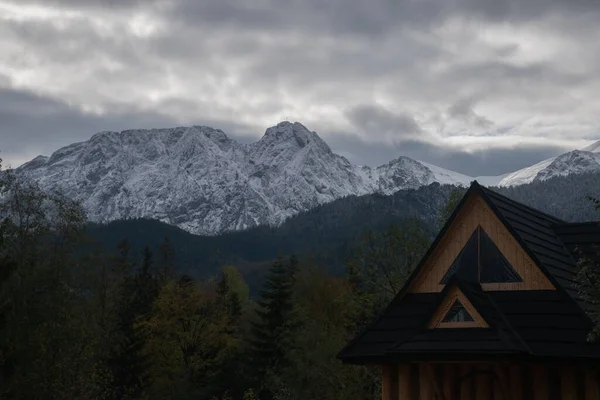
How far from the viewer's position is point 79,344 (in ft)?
123

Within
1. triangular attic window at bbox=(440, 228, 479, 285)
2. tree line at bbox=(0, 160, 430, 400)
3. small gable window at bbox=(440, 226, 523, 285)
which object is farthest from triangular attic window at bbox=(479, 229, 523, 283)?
tree line at bbox=(0, 160, 430, 400)

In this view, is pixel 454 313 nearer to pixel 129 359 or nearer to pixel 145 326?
pixel 145 326

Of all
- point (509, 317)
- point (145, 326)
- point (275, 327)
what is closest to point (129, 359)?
point (145, 326)

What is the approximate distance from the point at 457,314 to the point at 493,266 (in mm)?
2162

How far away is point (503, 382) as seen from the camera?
616 inches

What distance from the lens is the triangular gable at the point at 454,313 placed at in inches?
635

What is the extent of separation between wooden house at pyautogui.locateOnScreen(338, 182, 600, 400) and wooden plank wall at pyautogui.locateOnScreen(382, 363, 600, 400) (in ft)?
0.07

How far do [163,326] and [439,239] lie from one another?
3938 centimetres

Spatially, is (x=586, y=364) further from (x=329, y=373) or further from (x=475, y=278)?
(x=329, y=373)

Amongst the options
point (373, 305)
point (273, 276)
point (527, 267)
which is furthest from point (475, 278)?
point (273, 276)

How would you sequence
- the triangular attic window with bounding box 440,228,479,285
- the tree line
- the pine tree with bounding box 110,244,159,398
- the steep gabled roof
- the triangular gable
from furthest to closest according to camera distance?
Answer: the pine tree with bounding box 110,244,159,398 < the tree line < the triangular attic window with bounding box 440,228,479,285 < the triangular gable < the steep gabled roof

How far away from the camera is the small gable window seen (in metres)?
17.8

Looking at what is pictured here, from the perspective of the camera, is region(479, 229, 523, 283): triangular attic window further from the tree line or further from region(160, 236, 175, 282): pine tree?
region(160, 236, 175, 282): pine tree

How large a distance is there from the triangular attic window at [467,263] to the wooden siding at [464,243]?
0.32ft
